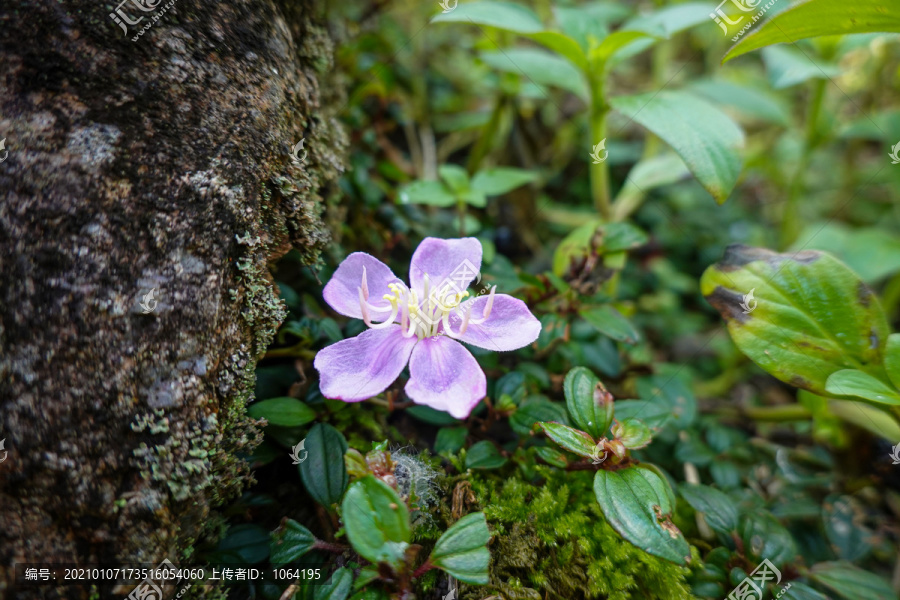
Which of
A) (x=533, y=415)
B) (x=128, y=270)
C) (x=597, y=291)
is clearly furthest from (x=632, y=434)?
(x=128, y=270)

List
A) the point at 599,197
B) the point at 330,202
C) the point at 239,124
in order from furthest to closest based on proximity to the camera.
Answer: the point at 599,197, the point at 330,202, the point at 239,124

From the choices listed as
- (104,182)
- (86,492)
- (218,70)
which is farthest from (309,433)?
(218,70)

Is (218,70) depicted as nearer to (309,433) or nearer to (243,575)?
(309,433)

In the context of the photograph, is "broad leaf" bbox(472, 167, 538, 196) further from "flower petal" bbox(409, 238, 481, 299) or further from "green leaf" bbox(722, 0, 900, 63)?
"green leaf" bbox(722, 0, 900, 63)

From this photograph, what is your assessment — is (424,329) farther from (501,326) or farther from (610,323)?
(610,323)

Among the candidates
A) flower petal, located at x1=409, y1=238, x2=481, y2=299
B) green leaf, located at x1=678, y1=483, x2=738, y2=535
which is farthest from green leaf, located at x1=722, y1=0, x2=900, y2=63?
green leaf, located at x1=678, y1=483, x2=738, y2=535

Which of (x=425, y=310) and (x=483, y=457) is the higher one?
(x=425, y=310)

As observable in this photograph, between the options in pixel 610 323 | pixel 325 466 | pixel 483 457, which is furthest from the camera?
pixel 610 323

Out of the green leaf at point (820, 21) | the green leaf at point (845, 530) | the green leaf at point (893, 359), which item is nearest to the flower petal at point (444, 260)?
the green leaf at point (820, 21)
